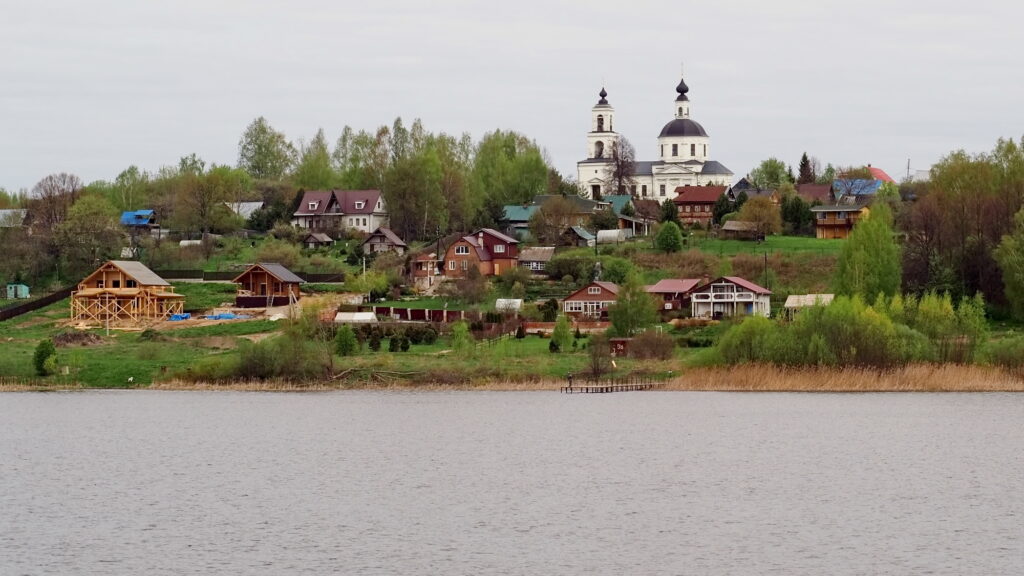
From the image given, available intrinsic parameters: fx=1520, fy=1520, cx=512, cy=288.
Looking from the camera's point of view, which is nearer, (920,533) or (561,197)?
(920,533)

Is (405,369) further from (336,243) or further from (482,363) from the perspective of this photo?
(336,243)

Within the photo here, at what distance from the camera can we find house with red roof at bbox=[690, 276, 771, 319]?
81.2 metres

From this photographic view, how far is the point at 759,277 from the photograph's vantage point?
293 feet

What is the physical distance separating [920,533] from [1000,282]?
49420 mm

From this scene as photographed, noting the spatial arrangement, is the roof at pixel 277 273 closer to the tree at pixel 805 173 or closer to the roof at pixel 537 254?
the roof at pixel 537 254

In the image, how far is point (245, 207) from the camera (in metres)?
125

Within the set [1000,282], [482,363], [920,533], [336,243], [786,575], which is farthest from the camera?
[336,243]

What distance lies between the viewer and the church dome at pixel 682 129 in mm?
141500

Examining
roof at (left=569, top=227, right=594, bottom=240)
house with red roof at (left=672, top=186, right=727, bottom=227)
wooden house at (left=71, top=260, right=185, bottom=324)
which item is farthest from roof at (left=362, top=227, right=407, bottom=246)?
house with red roof at (left=672, top=186, right=727, bottom=227)

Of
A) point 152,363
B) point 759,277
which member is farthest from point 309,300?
point 759,277

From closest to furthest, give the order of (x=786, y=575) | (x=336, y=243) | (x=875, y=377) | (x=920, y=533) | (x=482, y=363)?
(x=786, y=575), (x=920, y=533), (x=875, y=377), (x=482, y=363), (x=336, y=243)

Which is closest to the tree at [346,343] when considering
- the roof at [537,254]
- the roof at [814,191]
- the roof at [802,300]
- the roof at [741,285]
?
the roof at [741,285]

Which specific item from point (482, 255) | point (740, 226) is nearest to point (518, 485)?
point (482, 255)

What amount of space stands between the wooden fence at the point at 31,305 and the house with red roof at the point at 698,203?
1965 inches
